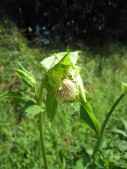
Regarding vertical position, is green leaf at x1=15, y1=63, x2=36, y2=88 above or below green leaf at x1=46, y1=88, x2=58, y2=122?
above

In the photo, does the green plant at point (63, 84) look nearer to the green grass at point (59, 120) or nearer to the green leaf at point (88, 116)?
the green leaf at point (88, 116)

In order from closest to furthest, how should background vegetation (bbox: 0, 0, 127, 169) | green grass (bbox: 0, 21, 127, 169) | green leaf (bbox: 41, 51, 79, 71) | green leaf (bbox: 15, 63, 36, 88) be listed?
1. green leaf (bbox: 41, 51, 79, 71)
2. green leaf (bbox: 15, 63, 36, 88)
3. green grass (bbox: 0, 21, 127, 169)
4. background vegetation (bbox: 0, 0, 127, 169)

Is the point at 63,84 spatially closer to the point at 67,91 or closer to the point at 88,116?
the point at 67,91

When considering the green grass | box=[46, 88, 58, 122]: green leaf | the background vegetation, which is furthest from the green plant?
the background vegetation

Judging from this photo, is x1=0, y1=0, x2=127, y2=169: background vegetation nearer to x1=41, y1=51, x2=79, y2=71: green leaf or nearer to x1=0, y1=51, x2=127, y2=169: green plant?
Answer: x1=0, y1=51, x2=127, y2=169: green plant

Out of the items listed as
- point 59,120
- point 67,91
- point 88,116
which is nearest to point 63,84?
point 67,91

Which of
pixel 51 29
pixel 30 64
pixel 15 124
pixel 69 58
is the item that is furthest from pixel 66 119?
pixel 69 58
